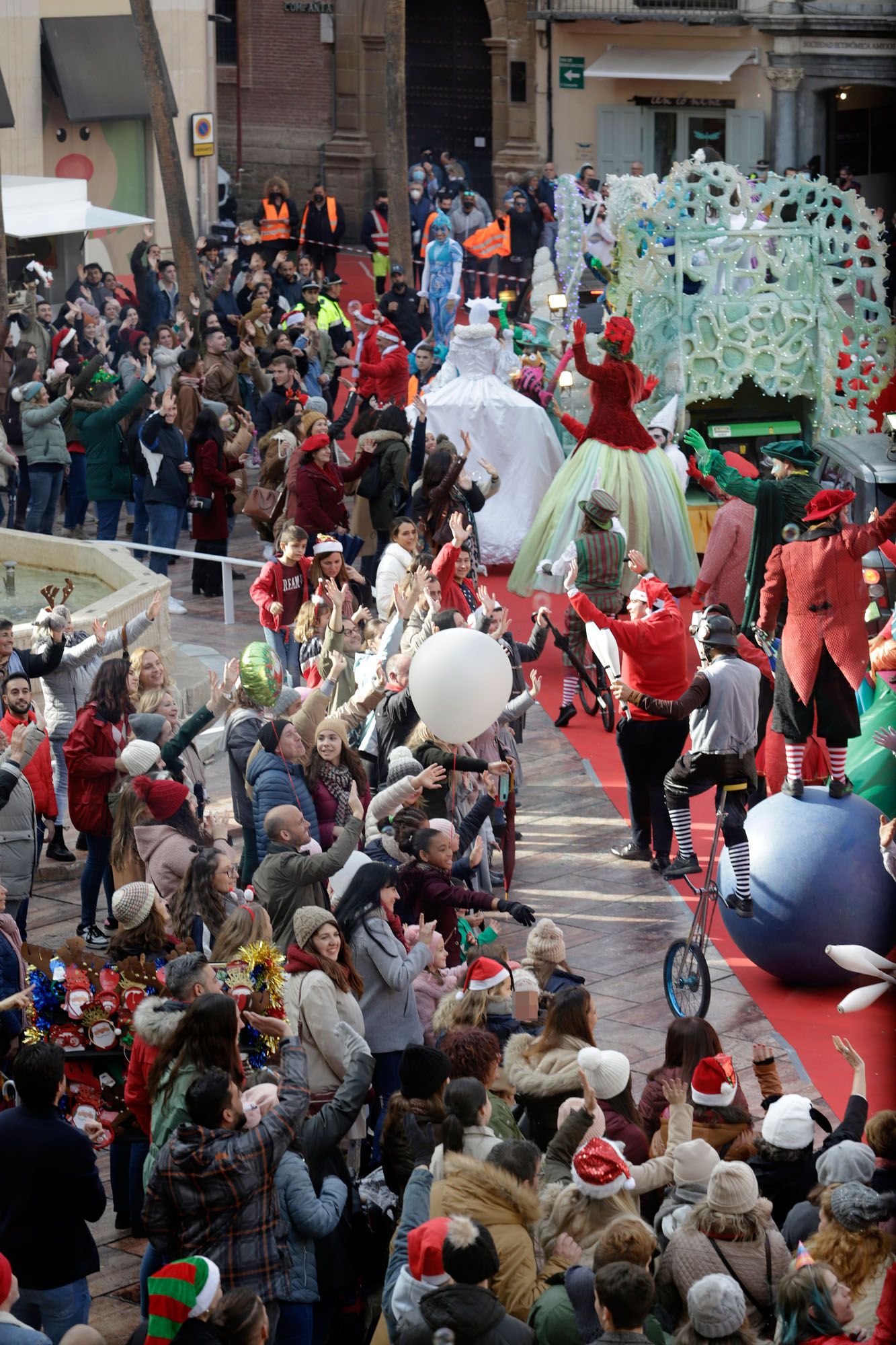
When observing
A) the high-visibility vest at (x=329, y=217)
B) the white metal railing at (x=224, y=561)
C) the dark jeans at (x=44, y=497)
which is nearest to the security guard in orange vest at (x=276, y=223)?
the high-visibility vest at (x=329, y=217)

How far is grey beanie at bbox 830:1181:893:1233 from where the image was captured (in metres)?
5.00

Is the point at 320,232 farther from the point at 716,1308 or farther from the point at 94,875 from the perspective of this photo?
the point at 716,1308

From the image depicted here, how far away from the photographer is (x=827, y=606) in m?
9.58

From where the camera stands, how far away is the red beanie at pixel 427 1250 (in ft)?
15.6

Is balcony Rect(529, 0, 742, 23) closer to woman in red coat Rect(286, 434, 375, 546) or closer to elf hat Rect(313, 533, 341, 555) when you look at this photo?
woman in red coat Rect(286, 434, 375, 546)

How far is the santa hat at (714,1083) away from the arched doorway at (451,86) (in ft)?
114

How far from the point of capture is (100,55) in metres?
31.2

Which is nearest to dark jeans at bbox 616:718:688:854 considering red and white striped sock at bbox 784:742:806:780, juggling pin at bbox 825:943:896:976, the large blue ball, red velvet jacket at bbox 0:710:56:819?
red and white striped sock at bbox 784:742:806:780

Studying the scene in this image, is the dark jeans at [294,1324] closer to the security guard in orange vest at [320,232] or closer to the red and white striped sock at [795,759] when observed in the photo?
the red and white striped sock at [795,759]

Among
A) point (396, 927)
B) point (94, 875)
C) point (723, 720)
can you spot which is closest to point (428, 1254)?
point (396, 927)

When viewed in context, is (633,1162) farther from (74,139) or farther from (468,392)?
(74,139)

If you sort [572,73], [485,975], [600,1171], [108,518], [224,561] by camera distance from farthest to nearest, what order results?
[572,73], [108,518], [224,561], [485,975], [600,1171]

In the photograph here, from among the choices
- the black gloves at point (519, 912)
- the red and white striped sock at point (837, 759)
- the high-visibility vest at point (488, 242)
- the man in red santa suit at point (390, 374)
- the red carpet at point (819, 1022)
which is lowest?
the red carpet at point (819, 1022)

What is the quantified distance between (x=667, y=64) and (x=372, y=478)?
26.3m
